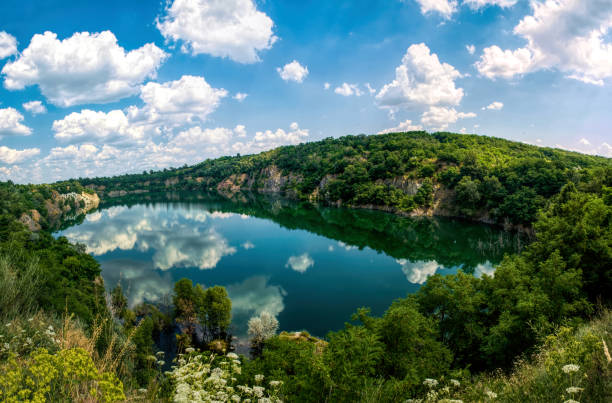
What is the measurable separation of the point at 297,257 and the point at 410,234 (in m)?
23.9

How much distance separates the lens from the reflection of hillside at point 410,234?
42.8 metres

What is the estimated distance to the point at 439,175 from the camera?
74.1 m

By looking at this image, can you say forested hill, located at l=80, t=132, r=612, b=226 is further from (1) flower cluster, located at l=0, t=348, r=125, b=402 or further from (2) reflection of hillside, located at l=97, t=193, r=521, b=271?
(1) flower cluster, located at l=0, t=348, r=125, b=402

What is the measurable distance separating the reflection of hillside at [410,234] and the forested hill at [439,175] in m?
5.57

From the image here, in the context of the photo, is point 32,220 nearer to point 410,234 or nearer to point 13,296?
point 13,296

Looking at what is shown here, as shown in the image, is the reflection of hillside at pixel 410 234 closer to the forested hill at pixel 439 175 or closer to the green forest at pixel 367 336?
the green forest at pixel 367 336

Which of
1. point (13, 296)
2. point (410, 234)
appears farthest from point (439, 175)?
point (13, 296)

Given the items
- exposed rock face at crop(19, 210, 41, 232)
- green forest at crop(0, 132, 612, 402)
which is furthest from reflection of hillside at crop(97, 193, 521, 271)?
exposed rock face at crop(19, 210, 41, 232)

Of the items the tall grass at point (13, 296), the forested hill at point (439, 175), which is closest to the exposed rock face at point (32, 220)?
the tall grass at point (13, 296)

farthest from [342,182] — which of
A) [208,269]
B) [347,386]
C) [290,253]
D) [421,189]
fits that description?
[347,386]

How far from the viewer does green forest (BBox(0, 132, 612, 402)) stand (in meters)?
4.59

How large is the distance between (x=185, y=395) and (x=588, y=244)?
2095 cm

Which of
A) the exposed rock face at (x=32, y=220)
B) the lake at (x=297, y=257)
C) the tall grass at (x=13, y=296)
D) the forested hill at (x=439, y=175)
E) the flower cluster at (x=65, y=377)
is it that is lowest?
the lake at (x=297, y=257)

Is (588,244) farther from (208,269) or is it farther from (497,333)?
(208,269)
